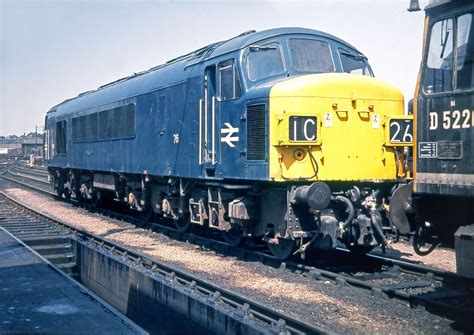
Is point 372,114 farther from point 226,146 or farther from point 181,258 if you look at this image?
point 181,258

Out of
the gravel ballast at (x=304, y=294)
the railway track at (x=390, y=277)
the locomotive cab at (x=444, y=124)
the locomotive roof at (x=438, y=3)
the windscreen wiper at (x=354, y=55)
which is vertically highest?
the windscreen wiper at (x=354, y=55)

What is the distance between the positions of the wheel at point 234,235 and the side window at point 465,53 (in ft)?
19.3

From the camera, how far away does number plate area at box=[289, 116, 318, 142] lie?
9.17 metres

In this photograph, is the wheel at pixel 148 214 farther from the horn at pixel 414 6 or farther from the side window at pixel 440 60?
the horn at pixel 414 6

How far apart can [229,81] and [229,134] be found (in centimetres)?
102

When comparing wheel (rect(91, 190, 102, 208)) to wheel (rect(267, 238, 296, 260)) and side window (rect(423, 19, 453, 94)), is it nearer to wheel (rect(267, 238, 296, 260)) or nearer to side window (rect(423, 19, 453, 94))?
wheel (rect(267, 238, 296, 260))

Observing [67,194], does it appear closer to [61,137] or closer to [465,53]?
[61,137]

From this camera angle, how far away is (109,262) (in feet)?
32.9

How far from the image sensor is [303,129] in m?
9.26

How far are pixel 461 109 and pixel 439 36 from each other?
37.6 inches

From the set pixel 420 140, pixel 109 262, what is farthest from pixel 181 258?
pixel 420 140

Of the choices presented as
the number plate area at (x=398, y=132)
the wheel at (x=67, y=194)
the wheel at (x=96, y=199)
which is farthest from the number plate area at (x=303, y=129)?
the wheel at (x=67, y=194)

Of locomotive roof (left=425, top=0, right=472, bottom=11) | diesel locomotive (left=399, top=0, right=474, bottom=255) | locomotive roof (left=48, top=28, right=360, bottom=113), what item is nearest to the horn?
diesel locomotive (left=399, top=0, right=474, bottom=255)

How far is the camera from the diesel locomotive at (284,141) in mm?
9344
